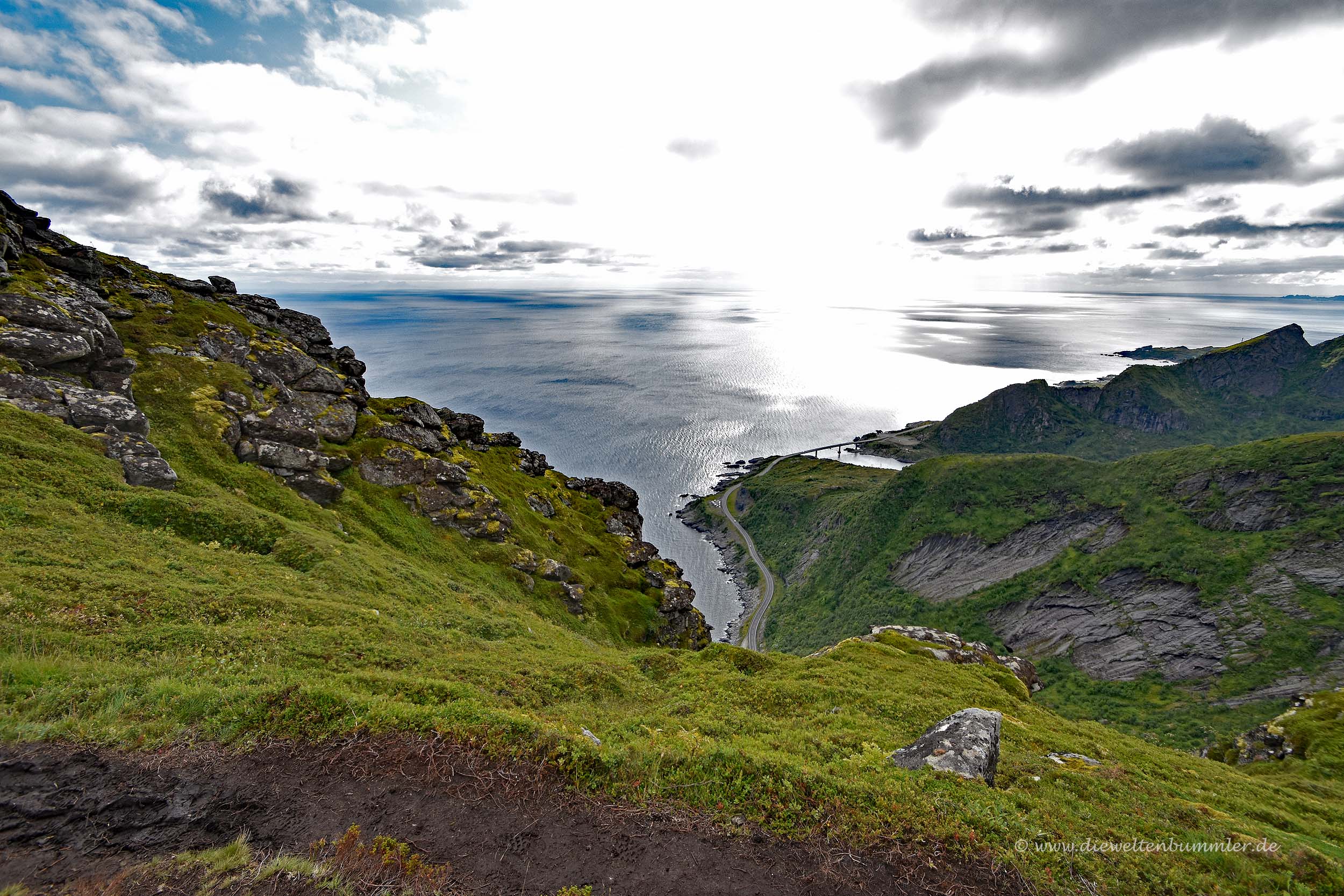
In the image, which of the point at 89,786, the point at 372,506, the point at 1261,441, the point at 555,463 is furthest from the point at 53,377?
the point at 1261,441

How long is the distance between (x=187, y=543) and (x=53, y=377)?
82.5 ft

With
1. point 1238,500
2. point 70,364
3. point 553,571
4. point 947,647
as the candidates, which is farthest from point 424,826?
point 1238,500

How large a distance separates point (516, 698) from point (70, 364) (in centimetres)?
5211

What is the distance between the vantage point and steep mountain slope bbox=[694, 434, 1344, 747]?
241 feet

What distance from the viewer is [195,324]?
58.8 meters

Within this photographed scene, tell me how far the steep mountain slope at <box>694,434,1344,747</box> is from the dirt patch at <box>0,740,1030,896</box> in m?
84.4

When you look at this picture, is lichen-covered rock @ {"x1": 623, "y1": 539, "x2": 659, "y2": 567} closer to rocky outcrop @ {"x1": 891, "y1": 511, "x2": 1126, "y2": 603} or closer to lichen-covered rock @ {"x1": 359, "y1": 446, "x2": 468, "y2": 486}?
lichen-covered rock @ {"x1": 359, "y1": 446, "x2": 468, "y2": 486}

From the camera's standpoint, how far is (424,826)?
10258mm

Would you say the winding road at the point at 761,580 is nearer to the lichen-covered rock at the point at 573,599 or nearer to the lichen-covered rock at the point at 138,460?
the lichen-covered rock at the point at 573,599

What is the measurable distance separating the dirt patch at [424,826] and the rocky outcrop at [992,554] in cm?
12339

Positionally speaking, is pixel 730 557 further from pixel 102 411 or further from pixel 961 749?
pixel 961 749


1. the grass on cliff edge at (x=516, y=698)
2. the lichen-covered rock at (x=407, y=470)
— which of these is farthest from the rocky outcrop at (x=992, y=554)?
the lichen-covered rock at (x=407, y=470)

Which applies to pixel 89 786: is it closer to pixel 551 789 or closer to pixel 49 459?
pixel 551 789

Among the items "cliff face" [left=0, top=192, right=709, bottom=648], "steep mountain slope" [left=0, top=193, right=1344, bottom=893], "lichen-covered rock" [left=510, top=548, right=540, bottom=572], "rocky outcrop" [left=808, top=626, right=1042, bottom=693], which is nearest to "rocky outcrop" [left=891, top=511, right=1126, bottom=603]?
"rocky outcrop" [left=808, top=626, right=1042, bottom=693]
